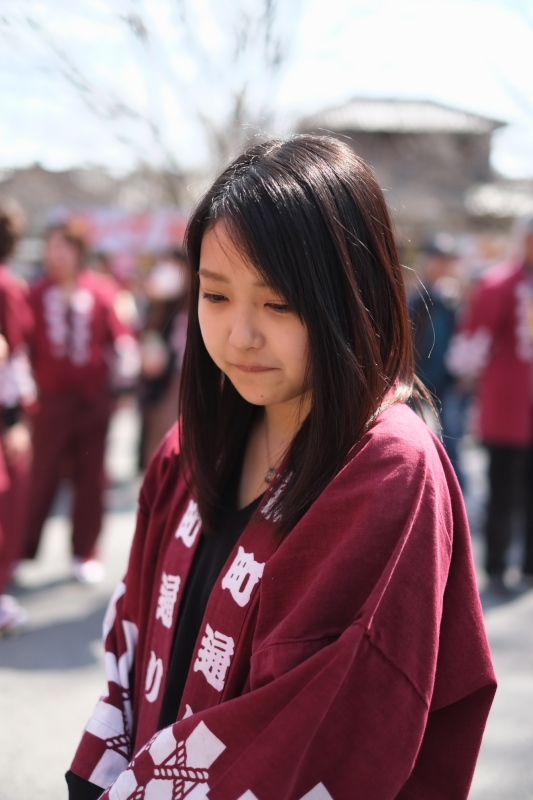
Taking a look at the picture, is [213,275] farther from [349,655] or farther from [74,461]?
[74,461]

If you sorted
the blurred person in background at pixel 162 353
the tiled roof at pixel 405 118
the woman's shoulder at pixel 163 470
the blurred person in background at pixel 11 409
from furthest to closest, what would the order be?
the tiled roof at pixel 405 118, the blurred person in background at pixel 162 353, the blurred person in background at pixel 11 409, the woman's shoulder at pixel 163 470

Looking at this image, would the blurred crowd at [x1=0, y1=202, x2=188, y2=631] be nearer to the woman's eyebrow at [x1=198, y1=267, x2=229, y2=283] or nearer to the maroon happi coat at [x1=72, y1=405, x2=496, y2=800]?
the woman's eyebrow at [x1=198, y1=267, x2=229, y2=283]

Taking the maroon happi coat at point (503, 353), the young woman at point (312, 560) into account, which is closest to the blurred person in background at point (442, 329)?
the maroon happi coat at point (503, 353)

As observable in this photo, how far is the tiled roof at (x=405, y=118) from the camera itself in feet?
45.8

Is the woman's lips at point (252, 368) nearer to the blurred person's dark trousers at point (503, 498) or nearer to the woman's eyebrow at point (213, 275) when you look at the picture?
the woman's eyebrow at point (213, 275)

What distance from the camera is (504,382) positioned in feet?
12.8

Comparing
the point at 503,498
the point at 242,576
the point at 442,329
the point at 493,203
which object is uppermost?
the point at 493,203

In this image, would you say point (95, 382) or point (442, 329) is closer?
point (95, 382)

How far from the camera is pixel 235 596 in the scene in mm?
1164

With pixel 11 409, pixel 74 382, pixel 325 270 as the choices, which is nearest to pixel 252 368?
pixel 325 270

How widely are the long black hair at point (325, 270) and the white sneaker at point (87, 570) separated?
3083 millimetres

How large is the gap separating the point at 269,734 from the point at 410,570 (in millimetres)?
272

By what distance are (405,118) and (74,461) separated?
483 inches

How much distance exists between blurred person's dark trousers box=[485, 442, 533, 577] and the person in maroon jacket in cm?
198
